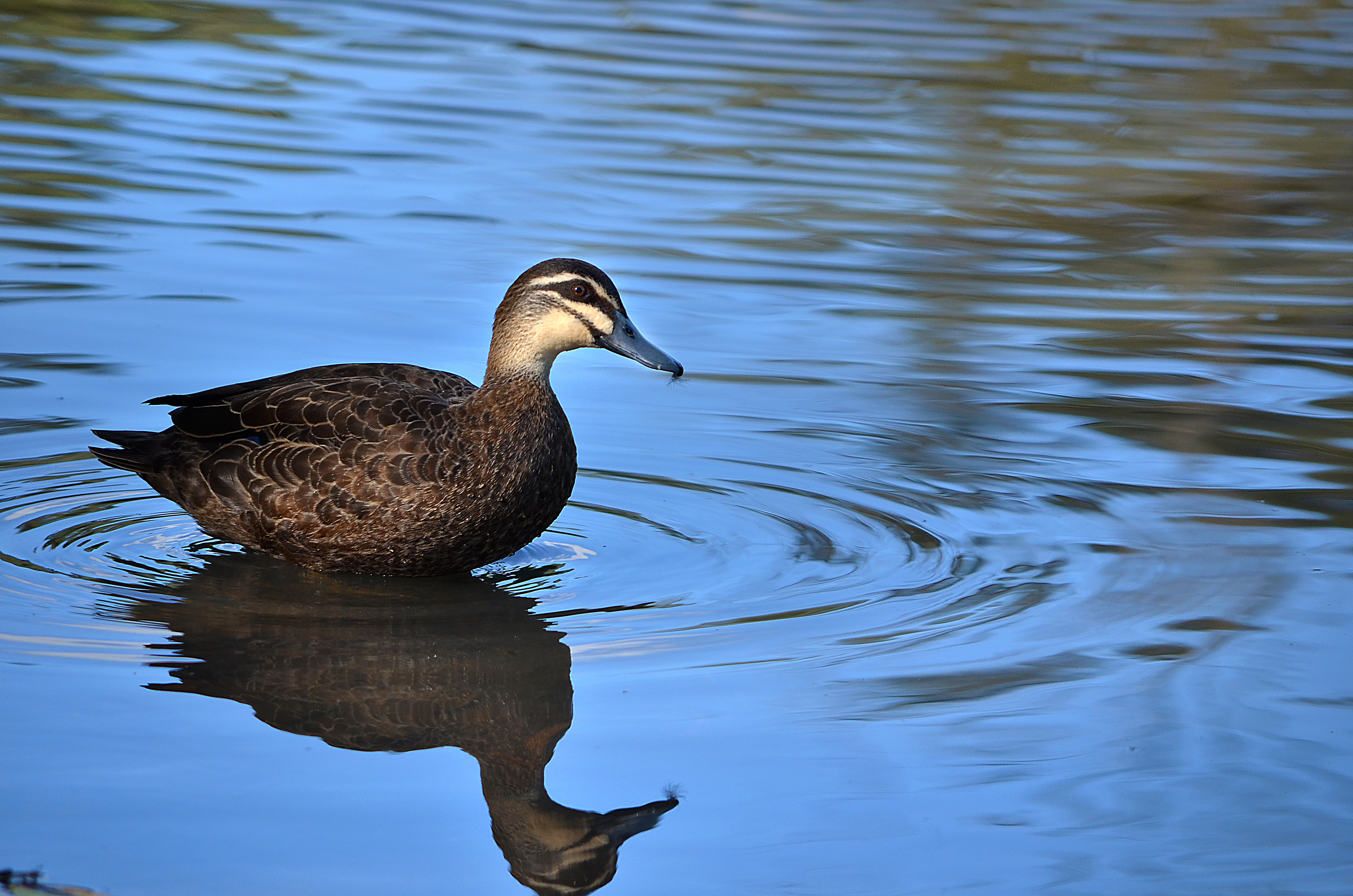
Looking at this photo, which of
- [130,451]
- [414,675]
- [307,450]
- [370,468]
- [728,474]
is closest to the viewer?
[414,675]

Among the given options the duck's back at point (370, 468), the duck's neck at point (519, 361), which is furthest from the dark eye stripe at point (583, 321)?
the duck's back at point (370, 468)

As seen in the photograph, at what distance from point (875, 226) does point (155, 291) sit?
462cm

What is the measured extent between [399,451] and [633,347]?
38.0 inches

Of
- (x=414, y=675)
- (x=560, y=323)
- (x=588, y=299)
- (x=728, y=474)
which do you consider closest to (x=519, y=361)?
(x=560, y=323)

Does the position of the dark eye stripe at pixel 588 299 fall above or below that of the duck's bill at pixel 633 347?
above

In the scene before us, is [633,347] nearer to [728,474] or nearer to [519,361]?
[519,361]

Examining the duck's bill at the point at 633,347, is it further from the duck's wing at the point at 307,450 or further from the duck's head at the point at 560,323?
the duck's wing at the point at 307,450

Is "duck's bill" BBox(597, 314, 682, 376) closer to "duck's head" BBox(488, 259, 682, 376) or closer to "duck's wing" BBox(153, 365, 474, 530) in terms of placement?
"duck's head" BBox(488, 259, 682, 376)

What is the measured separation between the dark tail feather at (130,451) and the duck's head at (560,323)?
1.36 meters

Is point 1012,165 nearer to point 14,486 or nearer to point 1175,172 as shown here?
point 1175,172

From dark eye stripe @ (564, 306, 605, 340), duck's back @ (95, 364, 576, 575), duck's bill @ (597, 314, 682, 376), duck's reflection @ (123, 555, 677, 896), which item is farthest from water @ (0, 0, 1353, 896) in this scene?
dark eye stripe @ (564, 306, 605, 340)

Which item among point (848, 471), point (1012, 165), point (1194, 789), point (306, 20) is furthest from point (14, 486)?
point (306, 20)

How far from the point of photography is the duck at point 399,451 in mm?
6164

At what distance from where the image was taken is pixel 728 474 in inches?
290
